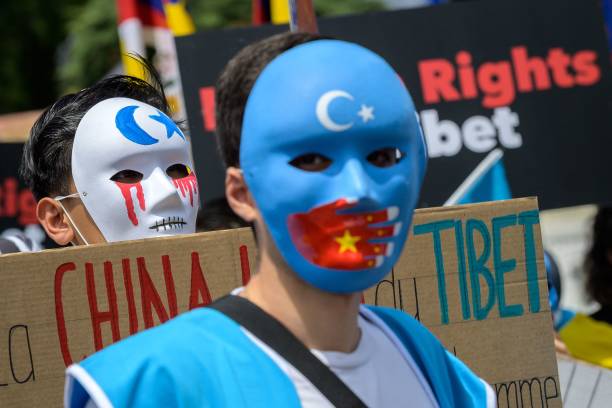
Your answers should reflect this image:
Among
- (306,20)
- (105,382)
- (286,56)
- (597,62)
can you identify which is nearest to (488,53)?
(597,62)

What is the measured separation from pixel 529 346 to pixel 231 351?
1.08 meters

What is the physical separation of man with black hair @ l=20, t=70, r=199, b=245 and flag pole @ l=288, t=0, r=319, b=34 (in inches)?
16.4

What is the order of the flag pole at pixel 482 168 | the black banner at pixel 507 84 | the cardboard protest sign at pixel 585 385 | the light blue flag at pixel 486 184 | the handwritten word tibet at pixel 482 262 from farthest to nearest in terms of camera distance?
the black banner at pixel 507 84, the flag pole at pixel 482 168, the light blue flag at pixel 486 184, the cardboard protest sign at pixel 585 385, the handwritten word tibet at pixel 482 262

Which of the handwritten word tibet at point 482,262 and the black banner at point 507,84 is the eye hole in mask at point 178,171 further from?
the black banner at point 507,84

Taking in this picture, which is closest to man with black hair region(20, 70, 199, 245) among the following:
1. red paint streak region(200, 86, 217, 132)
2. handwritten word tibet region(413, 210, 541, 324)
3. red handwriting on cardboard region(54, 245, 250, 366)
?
red handwriting on cardboard region(54, 245, 250, 366)

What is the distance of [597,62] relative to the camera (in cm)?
484

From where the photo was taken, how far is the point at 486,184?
4.51m

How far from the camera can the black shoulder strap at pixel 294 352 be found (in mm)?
1766

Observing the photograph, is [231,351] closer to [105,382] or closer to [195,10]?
[105,382]

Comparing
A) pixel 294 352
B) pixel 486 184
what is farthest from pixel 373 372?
pixel 486 184

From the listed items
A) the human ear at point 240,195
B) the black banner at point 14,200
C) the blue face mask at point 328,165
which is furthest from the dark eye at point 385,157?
the black banner at point 14,200

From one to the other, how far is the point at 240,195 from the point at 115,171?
1068mm

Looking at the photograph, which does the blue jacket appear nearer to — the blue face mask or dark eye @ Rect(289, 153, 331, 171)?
the blue face mask

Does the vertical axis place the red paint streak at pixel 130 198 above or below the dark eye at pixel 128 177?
below
